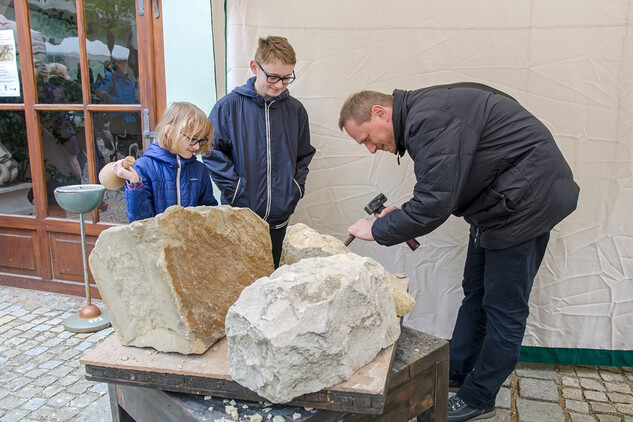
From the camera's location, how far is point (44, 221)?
3.93m

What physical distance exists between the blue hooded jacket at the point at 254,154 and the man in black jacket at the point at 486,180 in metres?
0.55

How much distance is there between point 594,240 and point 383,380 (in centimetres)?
200

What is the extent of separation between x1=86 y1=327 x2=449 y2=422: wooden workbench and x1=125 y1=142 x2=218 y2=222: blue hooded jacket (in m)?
0.78

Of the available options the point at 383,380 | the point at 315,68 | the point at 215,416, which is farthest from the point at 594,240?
the point at 215,416

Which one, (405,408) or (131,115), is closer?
(405,408)

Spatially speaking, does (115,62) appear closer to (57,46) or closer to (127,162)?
(57,46)

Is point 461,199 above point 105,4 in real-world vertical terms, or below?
below

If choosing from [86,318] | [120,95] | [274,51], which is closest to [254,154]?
[274,51]

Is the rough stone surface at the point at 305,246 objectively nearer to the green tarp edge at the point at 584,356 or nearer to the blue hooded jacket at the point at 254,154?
the blue hooded jacket at the point at 254,154

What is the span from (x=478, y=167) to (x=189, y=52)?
193cm

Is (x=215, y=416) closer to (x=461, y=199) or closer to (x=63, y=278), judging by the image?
(x=461, y=199)

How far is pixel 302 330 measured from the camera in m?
1.31

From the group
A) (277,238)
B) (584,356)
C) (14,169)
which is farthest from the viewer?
(14,169)

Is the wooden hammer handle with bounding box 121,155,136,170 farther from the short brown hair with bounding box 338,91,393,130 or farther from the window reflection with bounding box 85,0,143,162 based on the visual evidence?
the window reflection with bounding box 85,0,143,162
